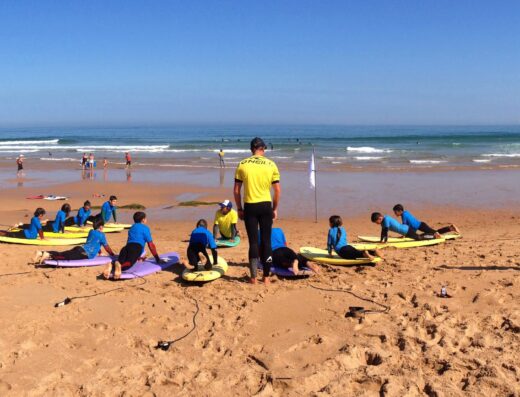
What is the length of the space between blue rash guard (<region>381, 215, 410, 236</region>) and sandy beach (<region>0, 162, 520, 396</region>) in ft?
2.22

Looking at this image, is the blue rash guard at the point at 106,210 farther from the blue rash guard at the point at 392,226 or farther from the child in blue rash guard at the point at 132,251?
the blue rash guard at the point at 392,226

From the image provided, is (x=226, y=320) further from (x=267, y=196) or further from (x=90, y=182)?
(x=90, y=182)

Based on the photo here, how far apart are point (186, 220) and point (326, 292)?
8444mm

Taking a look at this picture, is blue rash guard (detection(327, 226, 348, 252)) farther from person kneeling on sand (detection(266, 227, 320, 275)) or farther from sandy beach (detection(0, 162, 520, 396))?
person kneeling on sand (detection(266, 227, 320, 275))

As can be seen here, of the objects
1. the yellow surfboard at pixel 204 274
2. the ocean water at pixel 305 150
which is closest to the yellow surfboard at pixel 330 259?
the yellow surfboard at pixel 204 274

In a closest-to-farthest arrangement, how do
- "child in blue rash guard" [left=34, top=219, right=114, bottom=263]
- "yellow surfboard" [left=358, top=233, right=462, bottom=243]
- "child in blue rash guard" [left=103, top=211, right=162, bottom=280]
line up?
"child in blue rash guard" [left=103, top=211, right=162, bottom=280] < "child in blue rash guard" [left=34, top=219, right=114, bottom=263] < "yellow surfboard" [left=358, top=233, right=462, bottom=243]

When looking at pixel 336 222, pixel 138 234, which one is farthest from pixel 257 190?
pixel 138 234

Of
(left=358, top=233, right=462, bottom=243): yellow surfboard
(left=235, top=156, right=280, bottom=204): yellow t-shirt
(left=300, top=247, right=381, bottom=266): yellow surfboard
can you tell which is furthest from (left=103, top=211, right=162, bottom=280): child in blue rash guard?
(left=358, top=233, right=462, bottom=243): yellow surfboard

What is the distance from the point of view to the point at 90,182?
23.7 metres

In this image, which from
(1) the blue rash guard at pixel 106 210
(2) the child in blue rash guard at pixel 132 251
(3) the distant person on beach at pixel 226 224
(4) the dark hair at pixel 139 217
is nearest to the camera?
(2) the child in blue rash guard at pixel 132 251

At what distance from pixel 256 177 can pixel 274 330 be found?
1.87 meters

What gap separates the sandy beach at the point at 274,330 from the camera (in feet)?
13.7

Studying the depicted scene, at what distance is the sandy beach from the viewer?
417cm

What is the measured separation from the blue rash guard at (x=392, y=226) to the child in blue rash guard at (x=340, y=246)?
1637 mm
